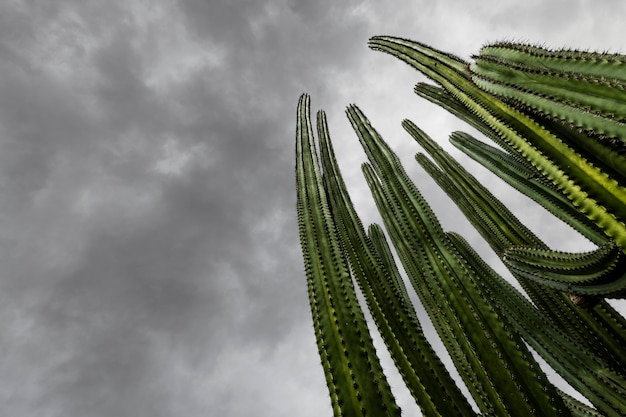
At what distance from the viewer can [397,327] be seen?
3.07m

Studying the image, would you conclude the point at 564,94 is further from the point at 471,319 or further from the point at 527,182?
the point at 527,182

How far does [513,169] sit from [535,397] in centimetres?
263

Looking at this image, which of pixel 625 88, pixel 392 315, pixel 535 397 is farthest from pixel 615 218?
pixel 392 315

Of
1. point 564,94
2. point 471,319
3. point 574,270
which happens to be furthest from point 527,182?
point 564,94

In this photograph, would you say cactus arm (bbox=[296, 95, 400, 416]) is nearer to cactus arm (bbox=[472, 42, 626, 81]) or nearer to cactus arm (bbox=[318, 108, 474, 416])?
cactus arm (bbox=[318, 108, 474, 416])

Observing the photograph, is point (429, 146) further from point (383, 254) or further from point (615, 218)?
point (615, 218)

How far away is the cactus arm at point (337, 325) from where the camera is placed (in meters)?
1.95

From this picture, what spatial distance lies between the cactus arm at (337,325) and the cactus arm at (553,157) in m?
1.39

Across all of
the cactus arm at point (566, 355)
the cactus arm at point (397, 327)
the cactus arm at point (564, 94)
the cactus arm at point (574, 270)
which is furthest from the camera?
the cactus arm at point (566, 355)

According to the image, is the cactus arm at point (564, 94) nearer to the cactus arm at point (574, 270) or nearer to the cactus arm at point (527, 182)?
the cactus arm at point (574, 270)

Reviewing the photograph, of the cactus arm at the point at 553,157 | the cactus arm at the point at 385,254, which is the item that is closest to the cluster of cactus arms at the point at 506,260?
the cactus arm at the point at 553,157

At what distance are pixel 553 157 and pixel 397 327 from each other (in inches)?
68.8

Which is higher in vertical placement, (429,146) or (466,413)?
(429,146)

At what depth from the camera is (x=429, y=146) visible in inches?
235
